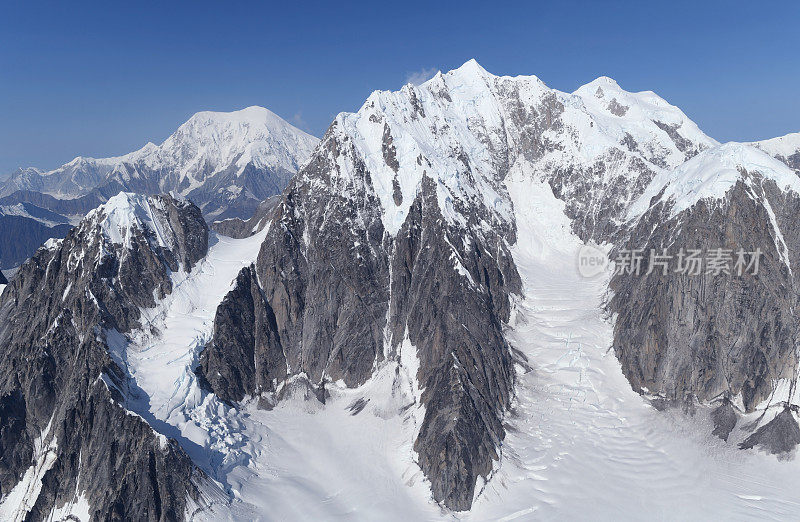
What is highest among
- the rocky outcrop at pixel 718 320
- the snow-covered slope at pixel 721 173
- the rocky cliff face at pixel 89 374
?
the snow-covered slope at pixel 721 173

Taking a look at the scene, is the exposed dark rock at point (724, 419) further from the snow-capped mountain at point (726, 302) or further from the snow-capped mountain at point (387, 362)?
the snow-capped mountain at point (726, 302)

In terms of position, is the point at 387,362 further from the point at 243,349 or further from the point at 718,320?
the point at 718,320

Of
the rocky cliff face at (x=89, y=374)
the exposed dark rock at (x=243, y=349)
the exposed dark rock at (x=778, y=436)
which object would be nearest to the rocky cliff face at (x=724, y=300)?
the exposed dark rock at (x=778, y=436)

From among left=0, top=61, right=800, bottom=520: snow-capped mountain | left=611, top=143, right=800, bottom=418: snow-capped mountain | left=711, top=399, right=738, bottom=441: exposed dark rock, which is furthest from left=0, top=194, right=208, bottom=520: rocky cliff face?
left=611, top=143, right=800, bottom=418: snow-capped mountain

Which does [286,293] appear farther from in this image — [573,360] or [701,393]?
[701,393]

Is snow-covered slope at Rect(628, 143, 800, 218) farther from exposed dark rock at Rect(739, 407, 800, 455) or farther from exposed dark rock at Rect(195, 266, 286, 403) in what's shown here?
exposed dark rock at Rect(195, 266, 286, 403)

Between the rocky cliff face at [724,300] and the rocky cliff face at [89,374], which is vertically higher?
the rocky cliff face at [724,300]
